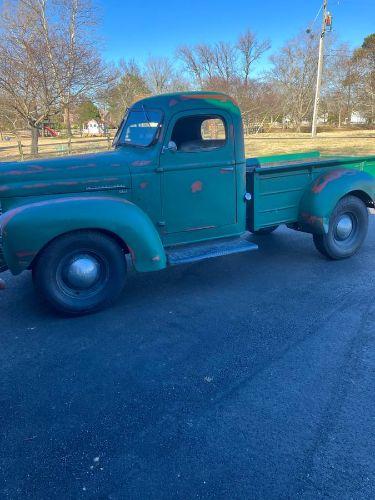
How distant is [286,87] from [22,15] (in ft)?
92.0

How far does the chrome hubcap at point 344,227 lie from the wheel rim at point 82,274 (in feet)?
9.77

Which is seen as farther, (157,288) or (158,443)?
(157,288)

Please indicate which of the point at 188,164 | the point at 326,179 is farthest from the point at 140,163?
the point at 326,179

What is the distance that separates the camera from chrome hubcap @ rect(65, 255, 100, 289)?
11.8ft

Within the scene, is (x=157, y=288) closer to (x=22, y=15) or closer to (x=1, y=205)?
(x=1, y=205)

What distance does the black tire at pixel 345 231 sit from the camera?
4926 mm

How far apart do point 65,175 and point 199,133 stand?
159 centimetres

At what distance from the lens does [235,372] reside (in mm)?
2816

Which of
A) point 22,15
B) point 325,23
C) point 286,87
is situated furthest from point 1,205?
point 286,87

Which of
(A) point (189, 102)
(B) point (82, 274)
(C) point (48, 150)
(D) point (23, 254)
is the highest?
(C) point (48, 150)

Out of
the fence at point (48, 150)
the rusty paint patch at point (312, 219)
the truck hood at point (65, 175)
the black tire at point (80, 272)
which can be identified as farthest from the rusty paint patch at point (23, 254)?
the fence at point (48, 150)

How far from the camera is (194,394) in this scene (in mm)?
2592

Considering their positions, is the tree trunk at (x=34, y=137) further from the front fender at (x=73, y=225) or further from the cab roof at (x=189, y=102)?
the front fender at (x=73, y=225)

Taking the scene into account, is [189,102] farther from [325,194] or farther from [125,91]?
[125,91]
